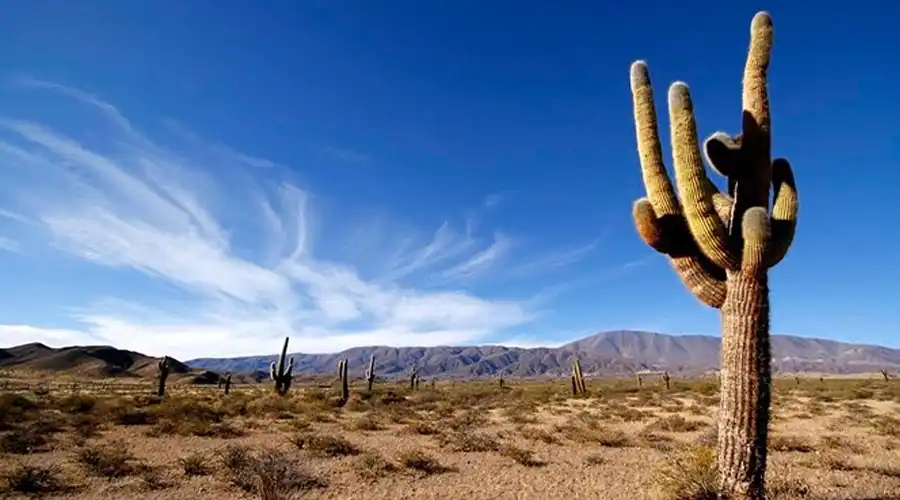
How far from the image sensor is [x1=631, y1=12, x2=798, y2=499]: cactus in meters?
6.29

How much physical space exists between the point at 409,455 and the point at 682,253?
6.32 m

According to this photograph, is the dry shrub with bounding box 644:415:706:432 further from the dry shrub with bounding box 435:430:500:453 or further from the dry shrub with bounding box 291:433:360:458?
the dry shrub with bounding box 291:433:360:458

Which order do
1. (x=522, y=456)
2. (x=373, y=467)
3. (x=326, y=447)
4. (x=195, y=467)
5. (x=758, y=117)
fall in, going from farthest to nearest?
(x=326, y=447)
(x=522, y=456)
(x=373, y=467)
(x=195, y=467)
(x=758, y=117)

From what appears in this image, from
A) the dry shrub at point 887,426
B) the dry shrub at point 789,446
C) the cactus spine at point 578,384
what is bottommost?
the dry shrub at point 789,446

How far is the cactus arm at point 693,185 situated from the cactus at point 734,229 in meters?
0.01

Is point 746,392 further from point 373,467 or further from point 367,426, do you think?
point 367,426

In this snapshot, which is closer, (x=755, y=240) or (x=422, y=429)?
(x=755, y=240)

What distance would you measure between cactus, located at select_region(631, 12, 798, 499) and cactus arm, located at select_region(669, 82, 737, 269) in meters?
0.01

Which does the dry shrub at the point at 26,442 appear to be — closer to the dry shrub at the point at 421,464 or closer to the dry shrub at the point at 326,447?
the dry shrub at the point at 326,447

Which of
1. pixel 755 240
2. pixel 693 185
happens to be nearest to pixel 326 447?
pixel 693 185

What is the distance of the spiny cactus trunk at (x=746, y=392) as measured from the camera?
20.5 feet

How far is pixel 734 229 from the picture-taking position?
6957mm

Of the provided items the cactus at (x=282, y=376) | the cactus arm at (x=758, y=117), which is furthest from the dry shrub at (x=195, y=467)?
the cactus at (x=282, y=376)

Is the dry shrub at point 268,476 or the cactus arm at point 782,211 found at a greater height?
the cactus arm at point 782,211
